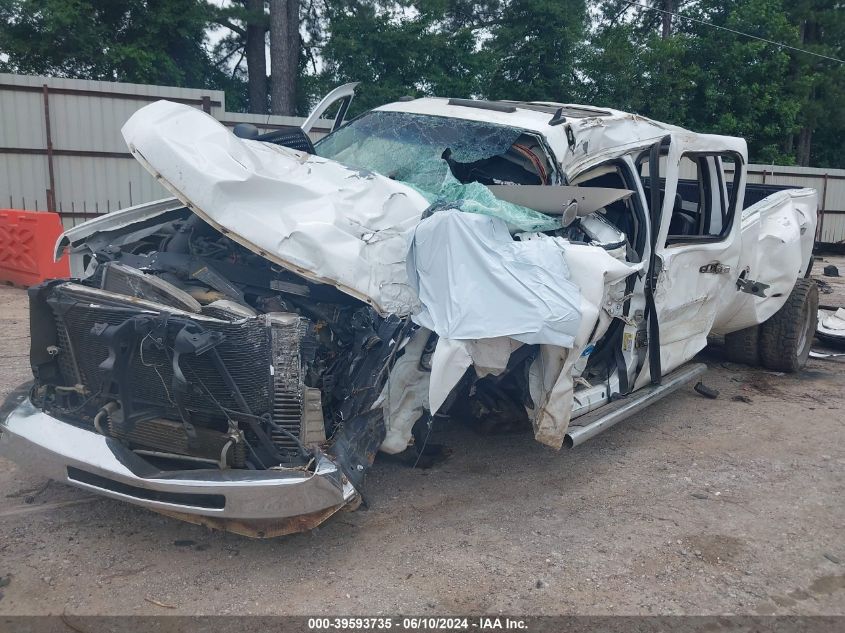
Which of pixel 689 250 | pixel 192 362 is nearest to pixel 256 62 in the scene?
pixel 689 250

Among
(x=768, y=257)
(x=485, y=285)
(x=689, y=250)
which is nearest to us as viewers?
(x=485, y=285)

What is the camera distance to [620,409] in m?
4.36

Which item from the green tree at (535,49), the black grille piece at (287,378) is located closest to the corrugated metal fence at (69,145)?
the black grille piece at (287,378)

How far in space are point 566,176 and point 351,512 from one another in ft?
7.37

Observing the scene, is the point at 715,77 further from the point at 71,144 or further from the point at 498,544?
the point at 498,544

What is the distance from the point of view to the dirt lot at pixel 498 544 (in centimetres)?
298

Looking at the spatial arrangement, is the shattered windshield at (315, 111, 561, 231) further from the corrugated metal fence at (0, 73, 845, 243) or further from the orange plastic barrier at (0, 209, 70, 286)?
the corrugated metal fence at (0, 73, 845, 243)

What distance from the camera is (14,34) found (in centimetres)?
1566

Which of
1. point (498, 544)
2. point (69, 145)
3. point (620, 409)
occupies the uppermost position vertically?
point (69, 145)

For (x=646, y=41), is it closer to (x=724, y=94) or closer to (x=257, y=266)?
(x=724, y=94)

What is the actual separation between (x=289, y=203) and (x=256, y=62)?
16.5 m

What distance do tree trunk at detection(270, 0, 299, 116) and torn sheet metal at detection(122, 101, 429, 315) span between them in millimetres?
12773

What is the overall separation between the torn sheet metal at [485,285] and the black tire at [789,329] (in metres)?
3.86

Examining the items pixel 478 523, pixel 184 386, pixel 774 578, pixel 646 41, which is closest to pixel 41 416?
pixel 184 386
